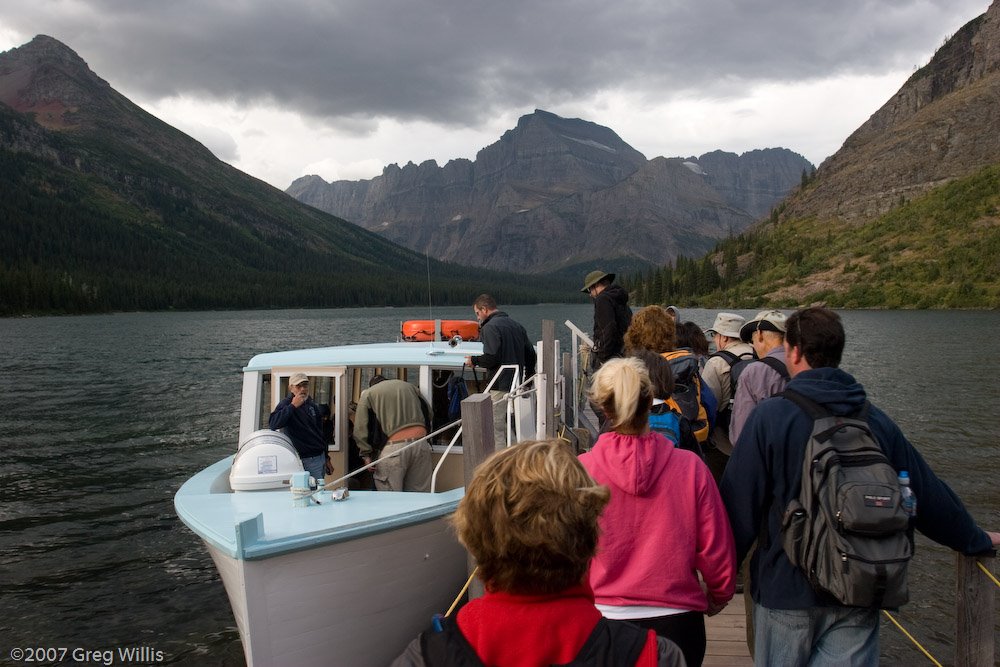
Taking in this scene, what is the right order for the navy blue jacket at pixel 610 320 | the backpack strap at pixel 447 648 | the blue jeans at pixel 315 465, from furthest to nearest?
the navy blue jacket at pixel 610 320, the blue jeans at pixel 315 465, the backpack strap at pixel 447 648

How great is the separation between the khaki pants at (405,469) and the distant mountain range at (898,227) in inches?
4685

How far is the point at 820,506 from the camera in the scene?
3131mm

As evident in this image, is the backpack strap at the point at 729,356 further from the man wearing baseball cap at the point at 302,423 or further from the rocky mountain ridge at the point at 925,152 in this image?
the rocky mountain ridge at the point at 925,152

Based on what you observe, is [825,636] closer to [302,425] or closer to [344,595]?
[344,595]

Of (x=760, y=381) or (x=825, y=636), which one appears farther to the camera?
(x=760, y=381)

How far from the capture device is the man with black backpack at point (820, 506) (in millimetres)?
3051

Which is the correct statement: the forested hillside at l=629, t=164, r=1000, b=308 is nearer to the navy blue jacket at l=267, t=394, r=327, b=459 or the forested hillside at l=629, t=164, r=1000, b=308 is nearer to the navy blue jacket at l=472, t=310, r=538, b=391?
the navy blue jacket at l=472, t=310, r=538, b=391

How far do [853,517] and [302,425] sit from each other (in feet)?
23.6

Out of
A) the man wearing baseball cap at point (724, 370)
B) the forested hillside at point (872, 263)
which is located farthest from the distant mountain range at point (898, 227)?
the man wearing baseball cap at point (724, 370)

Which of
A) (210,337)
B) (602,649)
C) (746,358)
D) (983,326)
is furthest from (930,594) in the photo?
(210,337)

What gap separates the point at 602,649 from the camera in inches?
80.4

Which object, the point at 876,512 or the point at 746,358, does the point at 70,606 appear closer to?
the point at 746,358

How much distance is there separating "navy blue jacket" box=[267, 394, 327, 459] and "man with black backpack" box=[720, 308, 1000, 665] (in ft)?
21.3

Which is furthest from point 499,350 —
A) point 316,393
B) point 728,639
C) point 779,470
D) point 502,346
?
point 779,470
